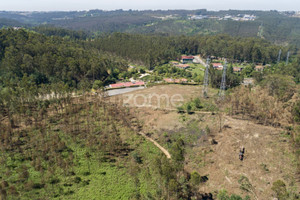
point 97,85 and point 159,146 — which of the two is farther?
point 97,85

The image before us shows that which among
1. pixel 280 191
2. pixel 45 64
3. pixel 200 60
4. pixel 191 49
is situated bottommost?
pixel 280 191

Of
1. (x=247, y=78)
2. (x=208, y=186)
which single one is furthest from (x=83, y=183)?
(x=247, y=78)

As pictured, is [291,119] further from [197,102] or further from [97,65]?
[97,65]

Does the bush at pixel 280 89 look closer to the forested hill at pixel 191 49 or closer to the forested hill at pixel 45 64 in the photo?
the forested hill at pixel 45 64

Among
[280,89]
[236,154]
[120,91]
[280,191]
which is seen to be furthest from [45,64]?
[280,89]

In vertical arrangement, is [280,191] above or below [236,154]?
above

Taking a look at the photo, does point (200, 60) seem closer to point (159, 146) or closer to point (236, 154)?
point (159, 146)

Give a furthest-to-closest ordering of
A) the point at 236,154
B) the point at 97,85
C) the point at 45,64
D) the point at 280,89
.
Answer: the point at 97,85 → the point at 45,64 → the point at 280,89 → the point at 236,154

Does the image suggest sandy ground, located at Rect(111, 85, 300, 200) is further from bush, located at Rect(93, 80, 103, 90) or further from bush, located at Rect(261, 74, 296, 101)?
bush, located at Rect(93, 80, 103, 90)

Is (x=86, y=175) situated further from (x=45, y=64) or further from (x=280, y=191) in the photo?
(x=45, y=64)

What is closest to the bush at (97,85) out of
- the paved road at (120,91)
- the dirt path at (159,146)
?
the paved road at (120,91)

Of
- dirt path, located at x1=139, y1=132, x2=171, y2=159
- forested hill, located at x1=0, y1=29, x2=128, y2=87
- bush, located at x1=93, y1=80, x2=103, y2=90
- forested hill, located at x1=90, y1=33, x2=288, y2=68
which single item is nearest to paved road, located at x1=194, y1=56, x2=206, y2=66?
forested hill, located at x1=90, y1=33, x2=288, y2=68

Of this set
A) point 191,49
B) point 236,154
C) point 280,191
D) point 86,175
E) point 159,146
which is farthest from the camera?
point 191,49
